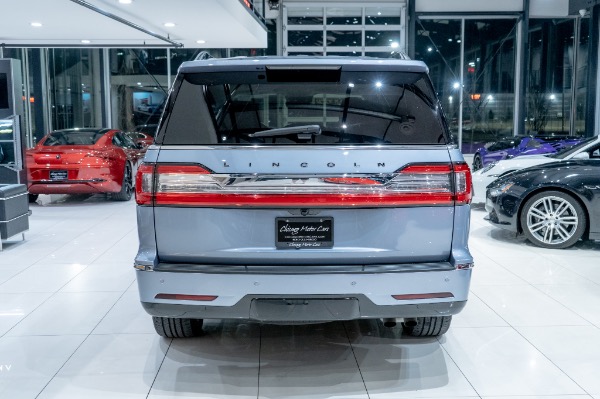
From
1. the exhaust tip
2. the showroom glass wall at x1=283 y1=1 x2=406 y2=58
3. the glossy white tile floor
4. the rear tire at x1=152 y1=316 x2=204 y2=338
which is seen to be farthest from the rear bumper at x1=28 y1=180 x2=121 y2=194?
the showroom glass wall at x1=283 y1=1 x2=406 y2=58

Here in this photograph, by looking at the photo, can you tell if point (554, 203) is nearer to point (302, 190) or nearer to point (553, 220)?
point (553, 220)

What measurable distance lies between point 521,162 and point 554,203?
82.4 inches

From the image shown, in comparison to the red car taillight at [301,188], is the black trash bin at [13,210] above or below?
below

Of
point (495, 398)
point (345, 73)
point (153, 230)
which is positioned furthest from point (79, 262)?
point (495, 398)

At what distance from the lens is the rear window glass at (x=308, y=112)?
124 inches

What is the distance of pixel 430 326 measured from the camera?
12.8ft

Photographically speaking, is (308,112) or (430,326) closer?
(308,112)

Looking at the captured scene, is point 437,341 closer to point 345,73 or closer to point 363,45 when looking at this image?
point 345,73

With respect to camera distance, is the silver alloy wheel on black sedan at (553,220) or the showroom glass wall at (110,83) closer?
the silver alloy wheel on black sedan at (553,220)

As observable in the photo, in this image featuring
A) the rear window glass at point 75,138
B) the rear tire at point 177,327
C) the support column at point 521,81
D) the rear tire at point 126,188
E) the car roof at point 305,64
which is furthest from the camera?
the support column at point 521,81

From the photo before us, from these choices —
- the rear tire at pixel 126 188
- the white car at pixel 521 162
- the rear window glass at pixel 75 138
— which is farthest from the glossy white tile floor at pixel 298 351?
the rear tire at pixel 126 188

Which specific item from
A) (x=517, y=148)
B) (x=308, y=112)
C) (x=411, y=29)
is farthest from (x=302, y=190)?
(x=411, y=29)

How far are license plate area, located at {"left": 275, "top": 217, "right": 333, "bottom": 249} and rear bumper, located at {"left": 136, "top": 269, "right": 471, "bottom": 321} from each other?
0.14m

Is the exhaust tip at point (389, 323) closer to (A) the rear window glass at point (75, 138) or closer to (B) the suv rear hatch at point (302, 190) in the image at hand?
(B) the suv rear hatch at point (302, 190)
